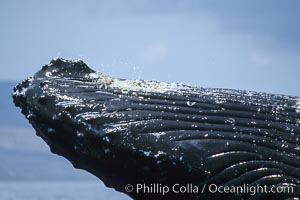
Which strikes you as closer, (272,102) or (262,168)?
(262,168)

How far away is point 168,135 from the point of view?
301cm

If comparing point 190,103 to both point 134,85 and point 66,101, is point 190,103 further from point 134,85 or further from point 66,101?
point 66,101

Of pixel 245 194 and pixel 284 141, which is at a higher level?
pixel 284 141

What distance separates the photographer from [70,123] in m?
3.14

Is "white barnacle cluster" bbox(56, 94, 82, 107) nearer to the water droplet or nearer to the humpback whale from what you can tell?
the humpback whale

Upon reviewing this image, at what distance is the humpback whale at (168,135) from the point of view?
2.96m

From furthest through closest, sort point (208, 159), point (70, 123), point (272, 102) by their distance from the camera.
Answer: point (272, 102)
point (70, 123)
point (208, 159)

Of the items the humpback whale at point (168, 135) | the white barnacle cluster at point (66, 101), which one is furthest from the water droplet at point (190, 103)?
the white barnacle cluster at point (66, 101)

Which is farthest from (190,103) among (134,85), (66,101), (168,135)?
(66,101)

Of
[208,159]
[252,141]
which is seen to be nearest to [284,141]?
[252,141]

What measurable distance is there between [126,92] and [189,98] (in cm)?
33

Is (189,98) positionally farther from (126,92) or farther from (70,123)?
(70,123)

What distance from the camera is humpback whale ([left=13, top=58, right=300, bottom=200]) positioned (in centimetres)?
296

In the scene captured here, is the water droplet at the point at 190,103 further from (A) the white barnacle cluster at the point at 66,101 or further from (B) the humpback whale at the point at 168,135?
(A) the white barnacle cluster at the point at 66,101
